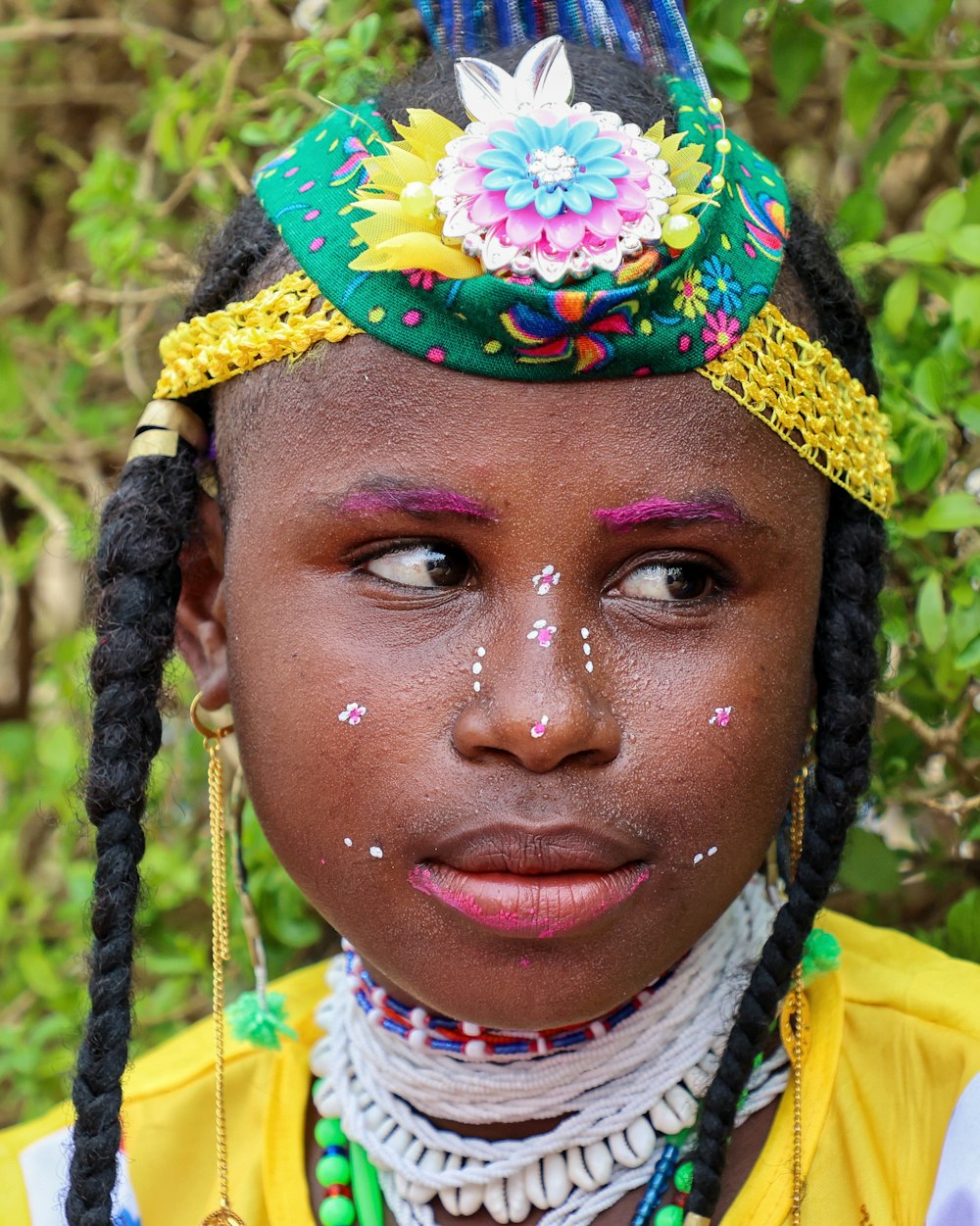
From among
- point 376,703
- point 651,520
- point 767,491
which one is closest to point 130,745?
point 376,703

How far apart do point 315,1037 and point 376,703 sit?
29.9 inches

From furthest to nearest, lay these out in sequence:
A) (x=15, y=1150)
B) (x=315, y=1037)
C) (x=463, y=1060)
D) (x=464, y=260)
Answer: (x=315, y=1037) < (x=15, y=1150) < (x=463, y=1060) < (x=464, y=260)

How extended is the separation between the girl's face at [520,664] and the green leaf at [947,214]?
0.49 m

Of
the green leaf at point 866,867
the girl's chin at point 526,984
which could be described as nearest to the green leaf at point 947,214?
the green leaf at point 866,867

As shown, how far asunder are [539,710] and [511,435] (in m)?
0.28

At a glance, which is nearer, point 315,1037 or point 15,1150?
point 15,1150

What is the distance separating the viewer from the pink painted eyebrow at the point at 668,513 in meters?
1.47

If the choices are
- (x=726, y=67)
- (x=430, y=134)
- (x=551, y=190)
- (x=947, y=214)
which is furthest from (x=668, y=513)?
(x=726, y=67)

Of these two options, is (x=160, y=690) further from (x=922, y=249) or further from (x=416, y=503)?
(x=922, y=249)

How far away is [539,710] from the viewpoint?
1392 millimetres

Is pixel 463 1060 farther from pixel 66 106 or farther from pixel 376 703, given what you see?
pixel 66 106

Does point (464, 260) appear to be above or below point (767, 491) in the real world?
above

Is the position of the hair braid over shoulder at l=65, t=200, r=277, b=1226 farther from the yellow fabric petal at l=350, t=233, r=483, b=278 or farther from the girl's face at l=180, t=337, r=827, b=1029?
the yellow fabric petal at l=350, t=233, r=483, b=278

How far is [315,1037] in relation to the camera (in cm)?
203
